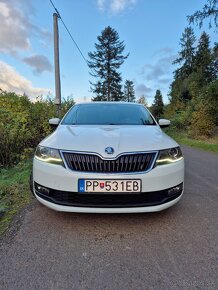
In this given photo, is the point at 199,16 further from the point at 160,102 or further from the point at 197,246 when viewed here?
the point at 160,102

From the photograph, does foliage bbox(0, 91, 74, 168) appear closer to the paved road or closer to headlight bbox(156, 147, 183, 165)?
the paved road

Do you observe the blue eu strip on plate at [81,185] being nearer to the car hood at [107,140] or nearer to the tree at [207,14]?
the car hood at [107,140]

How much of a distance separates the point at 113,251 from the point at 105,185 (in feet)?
2.05

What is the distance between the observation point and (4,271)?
2.30 metres

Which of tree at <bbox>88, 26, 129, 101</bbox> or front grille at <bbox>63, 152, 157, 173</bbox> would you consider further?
tree at <bbox>88, 26, 129, 101</bbox>

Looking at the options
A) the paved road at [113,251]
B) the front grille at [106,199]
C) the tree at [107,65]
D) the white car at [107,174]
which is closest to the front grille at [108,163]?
the white car at [107,174]

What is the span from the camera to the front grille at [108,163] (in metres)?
2.95

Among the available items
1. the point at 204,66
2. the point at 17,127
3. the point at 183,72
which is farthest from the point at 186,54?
the point at 17,127

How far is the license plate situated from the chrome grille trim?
0.10m

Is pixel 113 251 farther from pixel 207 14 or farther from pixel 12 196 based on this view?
pixel 207 14

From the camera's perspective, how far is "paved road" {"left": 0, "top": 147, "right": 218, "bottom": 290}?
219 centimetres

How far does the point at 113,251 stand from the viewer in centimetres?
264

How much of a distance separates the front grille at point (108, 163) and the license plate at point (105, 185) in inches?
4.5

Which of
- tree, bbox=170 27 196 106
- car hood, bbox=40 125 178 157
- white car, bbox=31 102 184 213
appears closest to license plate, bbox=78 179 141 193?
white car, bbox=31 102 184 213
